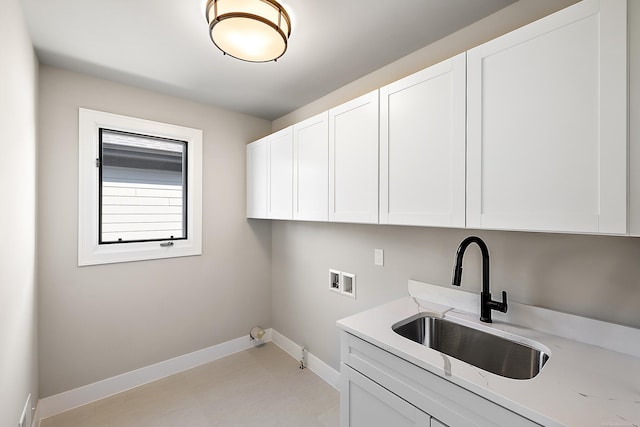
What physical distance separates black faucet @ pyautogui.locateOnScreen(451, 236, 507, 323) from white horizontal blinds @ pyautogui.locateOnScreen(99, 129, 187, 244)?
2347mm

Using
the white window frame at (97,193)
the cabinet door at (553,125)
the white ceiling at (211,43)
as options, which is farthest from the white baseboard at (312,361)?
the white ceiling at (211,43)

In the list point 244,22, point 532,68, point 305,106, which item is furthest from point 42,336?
point 532,68

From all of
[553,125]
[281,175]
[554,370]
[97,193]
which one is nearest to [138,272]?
[97,193]

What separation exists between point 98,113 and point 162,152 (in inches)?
20.4

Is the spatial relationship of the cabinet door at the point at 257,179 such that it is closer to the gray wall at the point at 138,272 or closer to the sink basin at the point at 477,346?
the gray wall at the point at 138,272

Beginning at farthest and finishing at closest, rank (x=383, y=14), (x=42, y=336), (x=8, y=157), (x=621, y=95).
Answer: (x=42, y=336) < (x=383, y=14) < (x=8, y=157) < (x=621, y=95)

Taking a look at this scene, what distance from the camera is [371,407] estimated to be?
52.1 inches

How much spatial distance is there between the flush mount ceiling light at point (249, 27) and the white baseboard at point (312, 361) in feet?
7.88

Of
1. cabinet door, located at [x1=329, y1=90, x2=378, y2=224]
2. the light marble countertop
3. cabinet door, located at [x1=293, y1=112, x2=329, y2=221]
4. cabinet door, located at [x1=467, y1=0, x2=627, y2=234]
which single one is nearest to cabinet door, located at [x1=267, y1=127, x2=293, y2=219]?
cabinet door, located at [x1=293, y1=112, x2=329, y2=221]

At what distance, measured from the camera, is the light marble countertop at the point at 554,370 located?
2.67 feet

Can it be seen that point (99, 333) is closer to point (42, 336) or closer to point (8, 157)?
point (42, 336)

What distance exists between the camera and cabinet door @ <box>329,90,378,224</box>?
1668 millimetres

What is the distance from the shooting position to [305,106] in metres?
2.74

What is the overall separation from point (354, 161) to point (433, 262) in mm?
806
